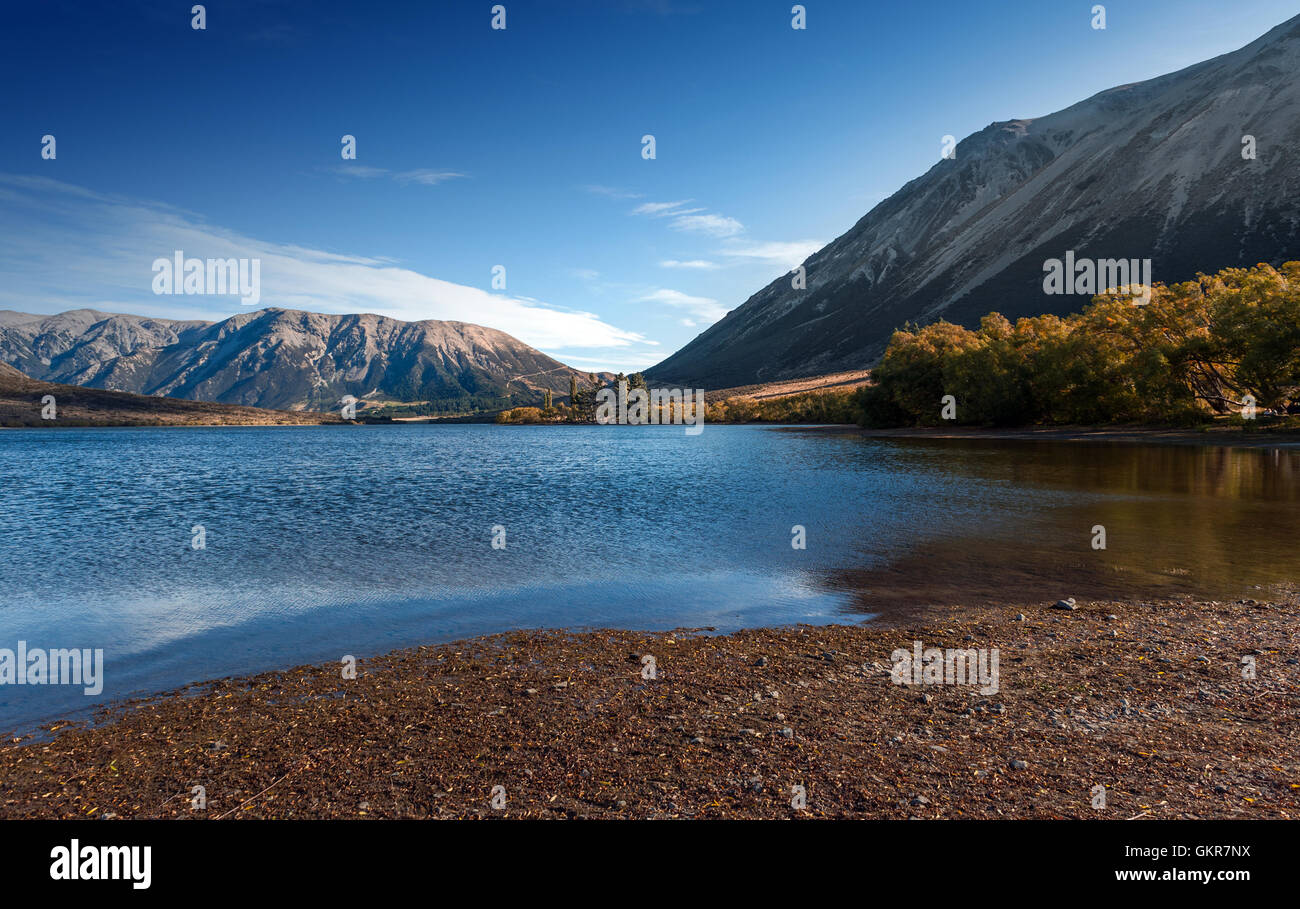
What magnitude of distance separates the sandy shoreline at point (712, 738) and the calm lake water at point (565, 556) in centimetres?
309

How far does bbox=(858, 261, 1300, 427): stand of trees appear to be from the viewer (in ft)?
236

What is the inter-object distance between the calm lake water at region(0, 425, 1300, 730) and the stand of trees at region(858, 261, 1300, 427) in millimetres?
28172

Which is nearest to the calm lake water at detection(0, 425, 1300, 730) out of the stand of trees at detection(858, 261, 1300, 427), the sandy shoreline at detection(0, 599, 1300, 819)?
the sandy shoreline at detection(0, 599, 1300, 819)

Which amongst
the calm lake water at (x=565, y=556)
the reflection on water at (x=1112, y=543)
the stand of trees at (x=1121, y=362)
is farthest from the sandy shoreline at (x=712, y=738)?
the stand of trees at (x=1121, y=362)

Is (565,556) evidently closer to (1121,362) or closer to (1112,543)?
(1112,543)

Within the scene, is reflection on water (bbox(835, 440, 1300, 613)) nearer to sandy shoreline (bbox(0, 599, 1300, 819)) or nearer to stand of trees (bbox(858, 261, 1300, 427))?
sandy shoreline (bbox(0, 599, 1300, 819))

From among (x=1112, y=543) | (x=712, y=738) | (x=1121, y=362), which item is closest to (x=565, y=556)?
(x=712, y=738)

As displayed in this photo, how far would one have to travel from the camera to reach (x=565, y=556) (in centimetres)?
2620

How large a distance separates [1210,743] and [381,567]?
2322cm

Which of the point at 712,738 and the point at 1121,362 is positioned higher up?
the point at 1121,362

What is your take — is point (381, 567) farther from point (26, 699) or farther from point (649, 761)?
point (649, 761)

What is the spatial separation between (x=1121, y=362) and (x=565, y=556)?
94.4 meters
